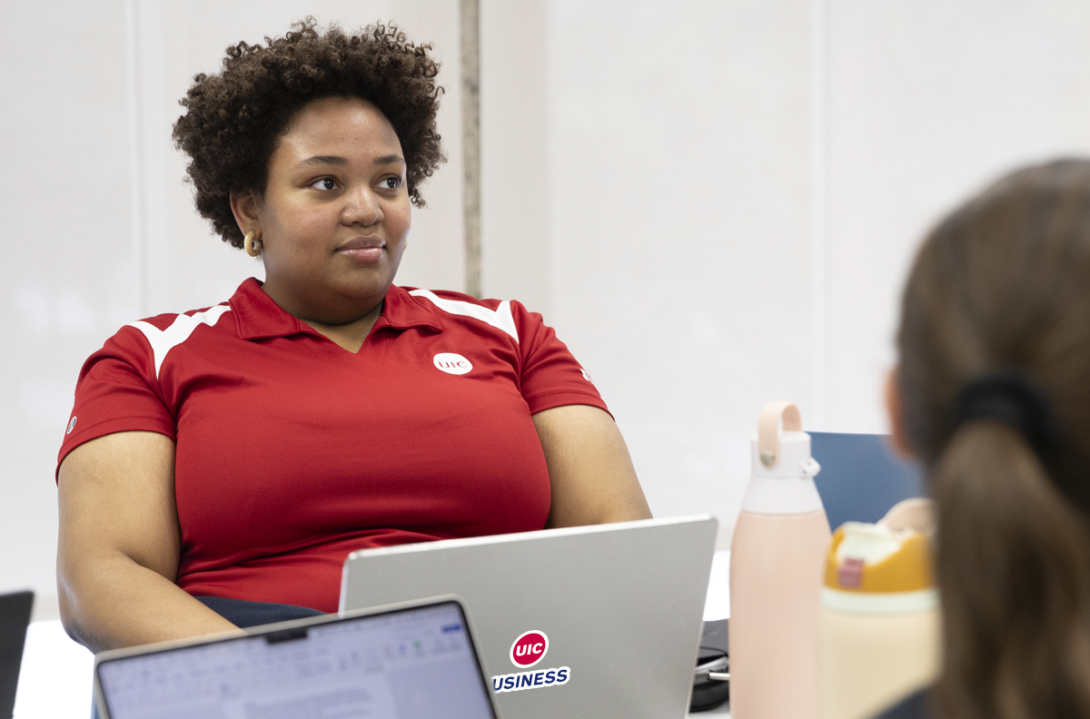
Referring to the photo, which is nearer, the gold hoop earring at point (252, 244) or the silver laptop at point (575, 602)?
the silver laptop at point (575, 602)

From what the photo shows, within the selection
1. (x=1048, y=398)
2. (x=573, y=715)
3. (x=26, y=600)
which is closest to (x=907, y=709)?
(x=1048, y=398)

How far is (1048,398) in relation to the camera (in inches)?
15.8

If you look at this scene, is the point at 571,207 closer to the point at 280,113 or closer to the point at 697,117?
the point at 697,117

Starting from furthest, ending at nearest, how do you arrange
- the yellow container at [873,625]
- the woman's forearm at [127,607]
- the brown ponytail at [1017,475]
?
the woman's forearm at [127,607] → the yellow container at [873,625] → the brown ponytail at [1017,475]

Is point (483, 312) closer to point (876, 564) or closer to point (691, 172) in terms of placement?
point (876, 564)

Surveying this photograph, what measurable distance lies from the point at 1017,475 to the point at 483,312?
3.88 feet

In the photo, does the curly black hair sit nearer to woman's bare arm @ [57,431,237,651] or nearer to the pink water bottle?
woman's bare arm @ [57,431,237,651]

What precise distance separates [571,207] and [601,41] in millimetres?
494

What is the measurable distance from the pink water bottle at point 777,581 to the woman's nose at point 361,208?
0.78 metres

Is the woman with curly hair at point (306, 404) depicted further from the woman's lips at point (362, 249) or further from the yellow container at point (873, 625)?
the yellow container at point (873, 625)

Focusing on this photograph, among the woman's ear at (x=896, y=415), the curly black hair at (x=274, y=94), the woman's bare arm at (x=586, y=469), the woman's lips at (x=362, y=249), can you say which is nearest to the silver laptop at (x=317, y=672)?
the woman's ear at (x=896, y=415)

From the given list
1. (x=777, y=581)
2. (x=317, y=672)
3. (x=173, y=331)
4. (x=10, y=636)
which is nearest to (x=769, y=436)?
(x=777, y=581)

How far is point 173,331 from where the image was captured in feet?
4.48

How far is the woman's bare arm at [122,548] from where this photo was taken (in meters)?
1.08
